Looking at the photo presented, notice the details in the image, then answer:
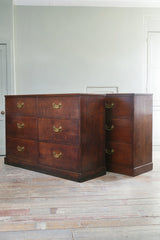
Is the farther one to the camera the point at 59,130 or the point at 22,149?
the point at 22,149

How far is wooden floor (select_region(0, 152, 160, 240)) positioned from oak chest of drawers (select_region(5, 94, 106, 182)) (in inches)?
6.9

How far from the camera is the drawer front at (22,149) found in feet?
12.6

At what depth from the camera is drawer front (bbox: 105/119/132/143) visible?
351cm

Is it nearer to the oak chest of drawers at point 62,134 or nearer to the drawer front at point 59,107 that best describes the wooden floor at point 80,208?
the oak chest of drawers at point 62,134

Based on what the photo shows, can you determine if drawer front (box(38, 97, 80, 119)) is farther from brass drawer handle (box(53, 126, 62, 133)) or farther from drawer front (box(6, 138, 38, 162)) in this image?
drawer front (box(6, 138, 38, 162))

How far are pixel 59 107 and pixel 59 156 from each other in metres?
0.57

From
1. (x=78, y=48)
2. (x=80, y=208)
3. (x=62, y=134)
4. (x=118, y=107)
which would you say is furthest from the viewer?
(x=78, y=48)

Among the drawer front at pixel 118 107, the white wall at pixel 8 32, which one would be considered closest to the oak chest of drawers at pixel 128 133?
the drawer front at pixel 118 107

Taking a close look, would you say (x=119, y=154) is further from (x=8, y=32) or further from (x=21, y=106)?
(x=8, y=32)

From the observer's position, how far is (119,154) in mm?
3623

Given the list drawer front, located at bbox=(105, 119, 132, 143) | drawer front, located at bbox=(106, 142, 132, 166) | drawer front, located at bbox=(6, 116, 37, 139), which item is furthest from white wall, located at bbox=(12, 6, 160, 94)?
drawer front, located at bbox=(106, 142, 132, 166)

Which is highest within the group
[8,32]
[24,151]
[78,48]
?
[8,32]

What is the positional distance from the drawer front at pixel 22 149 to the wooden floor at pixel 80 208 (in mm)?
388

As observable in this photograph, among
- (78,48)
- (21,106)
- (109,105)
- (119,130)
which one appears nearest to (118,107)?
(109,105)
